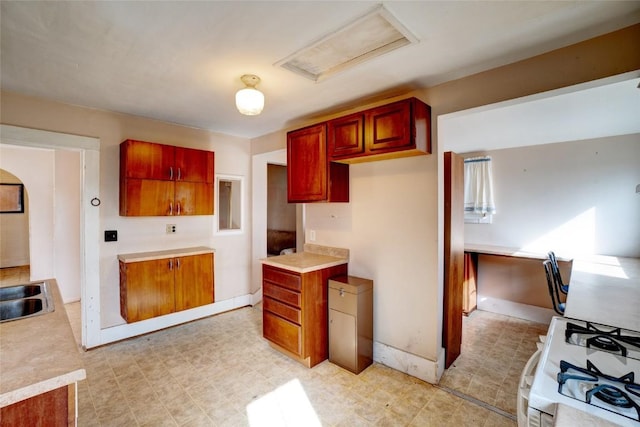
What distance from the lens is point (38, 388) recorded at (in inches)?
35.6

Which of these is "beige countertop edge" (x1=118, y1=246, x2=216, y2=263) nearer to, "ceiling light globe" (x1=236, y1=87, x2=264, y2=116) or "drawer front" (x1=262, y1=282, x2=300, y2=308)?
"drawer front" (x1=262, y1=282, x2=300, y2=308)

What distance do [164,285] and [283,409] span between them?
1899 mm

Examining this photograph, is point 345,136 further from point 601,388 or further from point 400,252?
point 601,388

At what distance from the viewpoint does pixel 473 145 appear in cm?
397

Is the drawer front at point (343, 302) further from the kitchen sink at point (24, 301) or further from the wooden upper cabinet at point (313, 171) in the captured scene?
the kitchen sink at point (24, 301)

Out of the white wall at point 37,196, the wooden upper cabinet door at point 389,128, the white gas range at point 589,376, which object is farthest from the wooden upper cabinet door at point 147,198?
the white gas range at point 589,376

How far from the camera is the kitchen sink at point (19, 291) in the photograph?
1.83m

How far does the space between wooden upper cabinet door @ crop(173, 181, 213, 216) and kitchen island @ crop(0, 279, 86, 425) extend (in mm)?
2144

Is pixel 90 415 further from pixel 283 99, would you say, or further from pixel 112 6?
pixel 283 99

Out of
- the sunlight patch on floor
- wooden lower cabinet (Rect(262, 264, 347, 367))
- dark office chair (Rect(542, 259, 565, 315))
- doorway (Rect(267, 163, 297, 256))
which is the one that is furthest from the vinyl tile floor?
doorway (Rect(267, 163, 297, 256))

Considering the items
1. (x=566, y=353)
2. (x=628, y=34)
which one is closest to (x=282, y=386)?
(x=566, y=353)

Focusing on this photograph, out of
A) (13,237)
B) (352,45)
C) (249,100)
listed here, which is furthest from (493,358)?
(13,237)

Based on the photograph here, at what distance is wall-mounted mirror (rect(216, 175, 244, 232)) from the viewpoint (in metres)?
3.97

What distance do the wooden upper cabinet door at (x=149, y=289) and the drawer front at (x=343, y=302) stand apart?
1.83 metres
